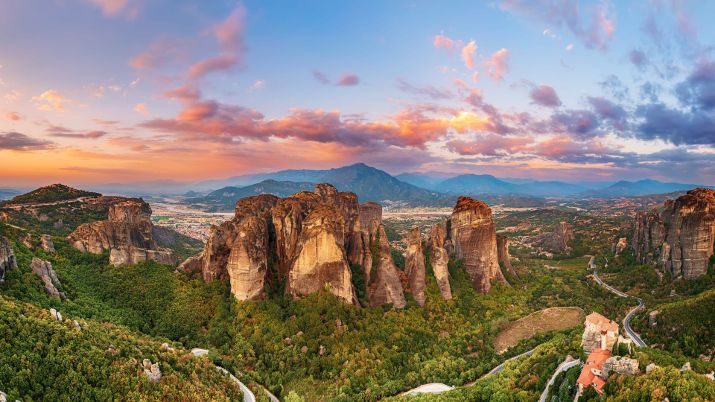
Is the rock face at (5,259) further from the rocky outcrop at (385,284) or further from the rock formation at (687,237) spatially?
the rock formation at (687,237)

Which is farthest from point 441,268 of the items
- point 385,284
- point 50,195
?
point 50,195

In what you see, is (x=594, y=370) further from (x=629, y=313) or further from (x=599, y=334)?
(x=629, y=313)

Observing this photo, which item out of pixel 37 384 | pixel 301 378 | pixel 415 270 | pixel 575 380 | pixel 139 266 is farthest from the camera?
pixel 415 270

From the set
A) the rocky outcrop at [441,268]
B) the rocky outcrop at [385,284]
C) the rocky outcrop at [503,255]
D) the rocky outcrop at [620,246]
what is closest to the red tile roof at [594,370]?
the rocky outcrop at [385,284]

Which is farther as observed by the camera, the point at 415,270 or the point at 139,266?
the point at 415,270

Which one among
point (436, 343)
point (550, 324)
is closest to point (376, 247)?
point (436, 343)

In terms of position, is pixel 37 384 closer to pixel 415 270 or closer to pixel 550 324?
pixel 415 270

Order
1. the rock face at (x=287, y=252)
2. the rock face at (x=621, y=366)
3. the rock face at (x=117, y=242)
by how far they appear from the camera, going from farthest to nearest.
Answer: the rock face at (x=117, y=242) < the rock face at (x=287, y=252) < the rock face at (x=621, y=366)
